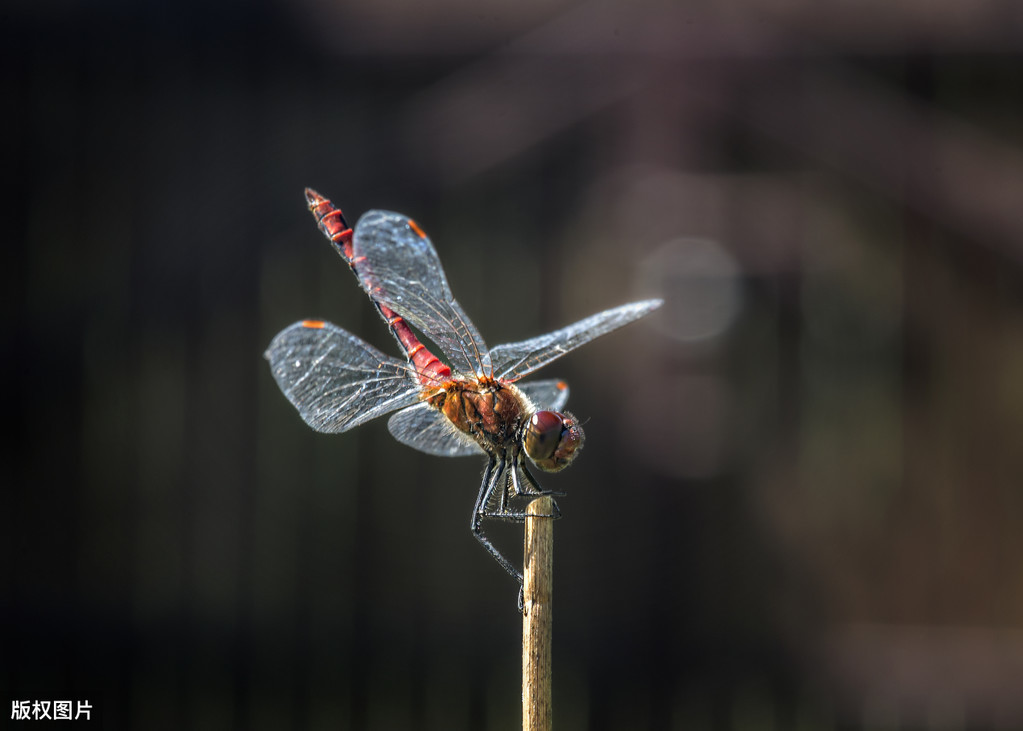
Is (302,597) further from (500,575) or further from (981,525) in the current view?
(981,525)

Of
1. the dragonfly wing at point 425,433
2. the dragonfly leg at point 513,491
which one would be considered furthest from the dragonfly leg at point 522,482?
the dragonfly wing at point 425,433

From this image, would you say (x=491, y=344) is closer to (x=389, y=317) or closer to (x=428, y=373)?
(x=389, y=317)

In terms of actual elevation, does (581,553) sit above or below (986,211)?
below

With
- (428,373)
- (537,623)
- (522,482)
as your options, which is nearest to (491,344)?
(428,373)

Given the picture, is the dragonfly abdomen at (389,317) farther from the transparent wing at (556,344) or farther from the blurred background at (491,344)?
the blurred background at (491,344)

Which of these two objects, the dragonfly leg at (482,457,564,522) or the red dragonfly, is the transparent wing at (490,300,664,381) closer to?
the red dragonfly

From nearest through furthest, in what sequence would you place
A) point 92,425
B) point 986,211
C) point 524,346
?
1. point 524,346
2. point 986,211
3. point 92,425

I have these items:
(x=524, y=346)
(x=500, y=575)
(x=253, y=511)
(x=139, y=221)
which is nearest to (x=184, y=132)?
(x=139, y=221)
